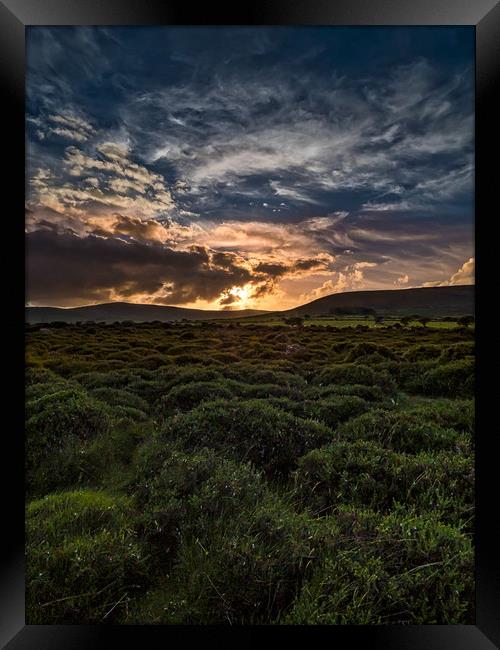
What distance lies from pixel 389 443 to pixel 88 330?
8.05 m

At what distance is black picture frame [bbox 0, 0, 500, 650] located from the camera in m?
2.24

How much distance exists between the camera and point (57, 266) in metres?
5.51

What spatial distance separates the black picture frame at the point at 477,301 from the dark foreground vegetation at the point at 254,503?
16cm

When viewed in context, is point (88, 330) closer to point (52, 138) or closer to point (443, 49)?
point (52, 138)

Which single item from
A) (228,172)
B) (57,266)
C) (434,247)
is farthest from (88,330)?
(434,247)

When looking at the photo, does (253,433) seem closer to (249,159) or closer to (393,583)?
(393,583)

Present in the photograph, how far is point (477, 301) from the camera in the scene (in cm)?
235

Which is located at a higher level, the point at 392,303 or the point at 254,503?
the point at 392,303

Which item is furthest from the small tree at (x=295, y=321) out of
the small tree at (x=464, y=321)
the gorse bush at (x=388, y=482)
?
the gorse bush at (x=388, y=482)

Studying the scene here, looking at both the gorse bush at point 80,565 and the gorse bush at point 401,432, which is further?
the gorse bush at point 401,432

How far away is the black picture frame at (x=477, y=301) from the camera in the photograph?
2240mm

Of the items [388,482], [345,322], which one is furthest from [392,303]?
[388,482]

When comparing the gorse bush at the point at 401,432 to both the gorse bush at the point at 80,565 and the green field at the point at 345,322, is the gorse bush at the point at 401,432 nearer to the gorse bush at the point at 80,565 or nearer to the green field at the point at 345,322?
the green field at the point at 345,322

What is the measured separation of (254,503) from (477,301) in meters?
2.77
